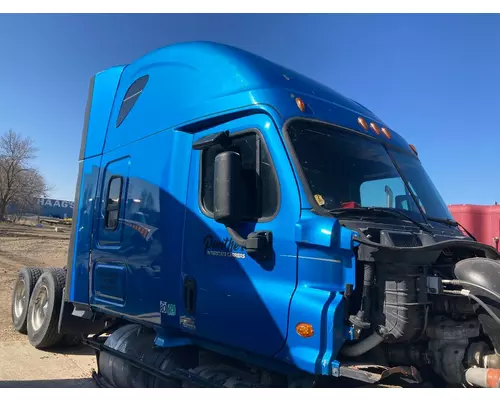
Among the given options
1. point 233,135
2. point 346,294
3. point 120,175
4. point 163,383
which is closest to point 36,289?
point 120,175

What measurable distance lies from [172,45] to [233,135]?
1.64 metres

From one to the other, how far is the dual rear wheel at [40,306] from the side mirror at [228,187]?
4244 mm

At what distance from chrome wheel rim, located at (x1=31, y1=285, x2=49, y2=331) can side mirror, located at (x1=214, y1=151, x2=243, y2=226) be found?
15.0 ft

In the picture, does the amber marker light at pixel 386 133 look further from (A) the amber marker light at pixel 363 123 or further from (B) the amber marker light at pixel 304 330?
(B) the amber marker light at pixel 304 330

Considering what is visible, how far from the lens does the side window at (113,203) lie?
15.7 ft

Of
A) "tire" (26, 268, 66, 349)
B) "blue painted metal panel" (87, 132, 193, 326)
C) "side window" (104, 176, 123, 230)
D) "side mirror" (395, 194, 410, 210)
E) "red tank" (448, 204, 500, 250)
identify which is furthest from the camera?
"red tank" (448, 204, 500, 250)

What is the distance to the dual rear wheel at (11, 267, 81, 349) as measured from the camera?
6.31 meters

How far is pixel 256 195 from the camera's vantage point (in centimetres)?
332

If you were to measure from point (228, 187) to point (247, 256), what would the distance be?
536 millimetres

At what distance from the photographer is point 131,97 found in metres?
5.04

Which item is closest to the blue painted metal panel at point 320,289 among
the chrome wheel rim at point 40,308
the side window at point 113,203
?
the side window at point 113,203

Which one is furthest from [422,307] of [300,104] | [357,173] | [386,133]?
[386,133]

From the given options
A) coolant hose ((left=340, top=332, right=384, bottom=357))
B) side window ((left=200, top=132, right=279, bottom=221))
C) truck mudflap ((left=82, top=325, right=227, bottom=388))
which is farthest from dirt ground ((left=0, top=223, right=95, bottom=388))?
coolant hose ((left=340, top=332, right=384, bottom=357))

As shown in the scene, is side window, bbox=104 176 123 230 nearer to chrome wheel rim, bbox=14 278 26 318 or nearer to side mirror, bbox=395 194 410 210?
side mirror, bbox=395 194 410 210
